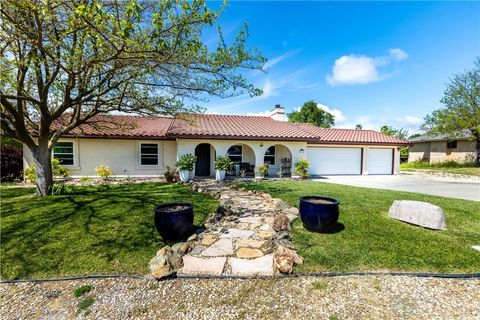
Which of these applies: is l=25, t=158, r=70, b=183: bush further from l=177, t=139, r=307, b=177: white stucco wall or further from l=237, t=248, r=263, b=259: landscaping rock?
l=237, t=248, r=263, b=259: landscaping rock

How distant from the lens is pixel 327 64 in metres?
16.2

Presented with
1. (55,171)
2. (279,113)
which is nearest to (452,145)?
(279,113)

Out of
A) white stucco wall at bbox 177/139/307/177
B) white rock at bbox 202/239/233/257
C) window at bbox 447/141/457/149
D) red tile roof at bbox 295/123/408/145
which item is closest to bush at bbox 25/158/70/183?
white stucco wall at bbox 177/139/307/177

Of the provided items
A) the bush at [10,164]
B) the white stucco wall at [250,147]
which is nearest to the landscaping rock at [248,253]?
the white stucco wall at [250,147]

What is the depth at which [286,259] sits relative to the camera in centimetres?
372

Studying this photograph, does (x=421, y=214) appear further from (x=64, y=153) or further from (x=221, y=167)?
(x=64, y=153)

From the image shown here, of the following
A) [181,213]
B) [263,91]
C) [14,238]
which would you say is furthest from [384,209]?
[14,238]

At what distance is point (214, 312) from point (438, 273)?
3.49 meters

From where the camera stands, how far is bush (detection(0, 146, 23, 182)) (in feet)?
42.1

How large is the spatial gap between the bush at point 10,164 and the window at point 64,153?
1.91 metres

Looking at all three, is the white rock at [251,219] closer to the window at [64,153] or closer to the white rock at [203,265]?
the white rock at [203,265]

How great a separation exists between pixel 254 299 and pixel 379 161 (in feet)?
62.4

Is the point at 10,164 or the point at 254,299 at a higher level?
the point at 10,164

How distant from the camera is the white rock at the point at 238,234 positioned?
5055 millimetres
